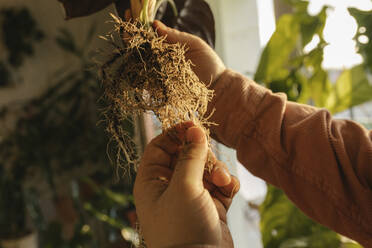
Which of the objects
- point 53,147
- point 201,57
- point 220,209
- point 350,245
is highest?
point 201,57

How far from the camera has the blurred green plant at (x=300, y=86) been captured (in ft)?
2.52

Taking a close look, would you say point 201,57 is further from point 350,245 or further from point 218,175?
point 350,245

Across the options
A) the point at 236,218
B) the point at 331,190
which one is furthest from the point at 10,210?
the point at 331,190

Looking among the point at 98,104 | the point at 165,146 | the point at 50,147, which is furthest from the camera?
the point at 50,147

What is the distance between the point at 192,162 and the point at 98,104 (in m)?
0.49

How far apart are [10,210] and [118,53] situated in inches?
60.5

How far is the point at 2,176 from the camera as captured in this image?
4.95 ft

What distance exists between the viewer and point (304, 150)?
0.49 metres

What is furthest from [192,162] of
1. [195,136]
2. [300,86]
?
[300,86]

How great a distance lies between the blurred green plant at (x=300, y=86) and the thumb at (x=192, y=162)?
52cm

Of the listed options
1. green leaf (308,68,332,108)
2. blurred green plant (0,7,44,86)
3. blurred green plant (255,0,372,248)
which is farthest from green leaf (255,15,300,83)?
blurred green plant (0,7,44,86)

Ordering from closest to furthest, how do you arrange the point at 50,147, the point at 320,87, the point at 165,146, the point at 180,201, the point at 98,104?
the point at 180,201 < the point at 165,146 < the point at 98,104 < the point at 320,87 < the point at 50,147

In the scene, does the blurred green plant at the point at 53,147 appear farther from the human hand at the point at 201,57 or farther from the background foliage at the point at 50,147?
the human hand at the point at 201,57

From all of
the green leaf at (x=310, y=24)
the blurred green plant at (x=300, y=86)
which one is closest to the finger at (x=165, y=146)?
the blurred green plant at (x=300, y=86)
